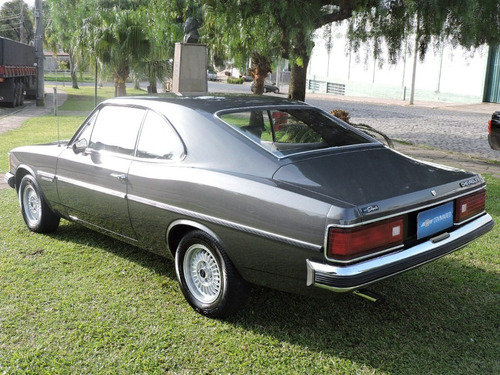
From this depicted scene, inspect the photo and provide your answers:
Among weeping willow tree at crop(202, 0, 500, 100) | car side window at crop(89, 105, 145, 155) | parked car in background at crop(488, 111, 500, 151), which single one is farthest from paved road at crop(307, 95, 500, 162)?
car side window at crop(89, 105, 145, 155)

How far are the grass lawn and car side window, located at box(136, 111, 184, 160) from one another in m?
1.03

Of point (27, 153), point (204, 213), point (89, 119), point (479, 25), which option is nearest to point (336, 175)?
point (204, 213)

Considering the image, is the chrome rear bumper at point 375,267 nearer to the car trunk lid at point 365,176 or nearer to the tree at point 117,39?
the car trunk lid at point 365,176

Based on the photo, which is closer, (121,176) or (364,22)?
(121,176)

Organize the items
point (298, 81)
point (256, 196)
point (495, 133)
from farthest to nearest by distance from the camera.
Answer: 1. point (298, 81)
2. point (495, 133)
3. point (256, 196)

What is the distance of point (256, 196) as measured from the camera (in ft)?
11.2

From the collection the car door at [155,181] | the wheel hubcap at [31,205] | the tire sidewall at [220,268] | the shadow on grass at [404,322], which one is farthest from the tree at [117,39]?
the tire sidewall at [220,268]

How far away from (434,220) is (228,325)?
1477 mm

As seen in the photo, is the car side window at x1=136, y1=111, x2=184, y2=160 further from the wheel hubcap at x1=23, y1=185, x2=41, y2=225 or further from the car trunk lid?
the wheel hubcap at x1=23, y1=185, x2=41, y2=225

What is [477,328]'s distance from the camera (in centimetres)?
379

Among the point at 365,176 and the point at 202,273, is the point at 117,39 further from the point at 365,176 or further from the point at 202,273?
the point at 365,176

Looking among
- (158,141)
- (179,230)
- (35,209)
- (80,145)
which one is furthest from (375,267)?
(35,209)

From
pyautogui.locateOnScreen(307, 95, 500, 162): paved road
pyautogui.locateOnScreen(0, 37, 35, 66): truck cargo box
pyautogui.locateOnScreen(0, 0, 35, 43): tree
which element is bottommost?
pyautogui.locateOnScreen(307, 95, 500, 162): paved road

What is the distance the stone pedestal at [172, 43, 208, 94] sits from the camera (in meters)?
10.6
